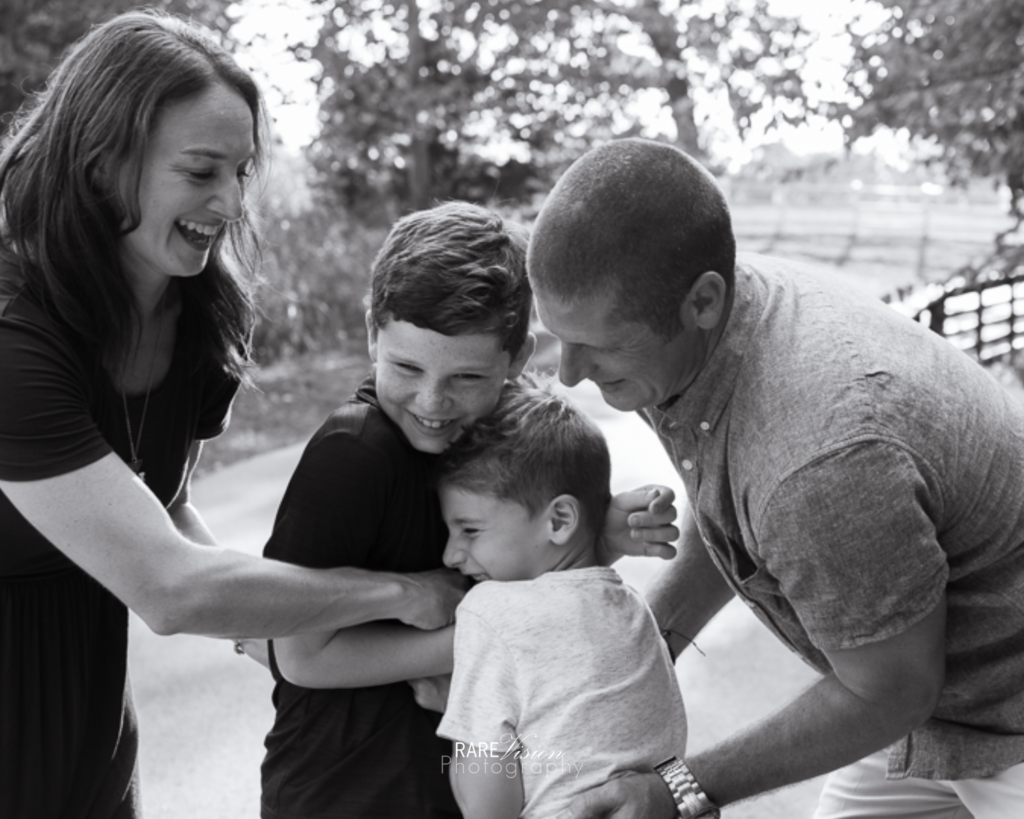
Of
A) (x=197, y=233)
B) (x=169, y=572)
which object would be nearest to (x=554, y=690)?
(x=169, y=572)

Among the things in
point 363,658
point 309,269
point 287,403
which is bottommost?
point 287,403

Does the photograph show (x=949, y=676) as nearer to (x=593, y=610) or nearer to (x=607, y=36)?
(x=593, y=610)

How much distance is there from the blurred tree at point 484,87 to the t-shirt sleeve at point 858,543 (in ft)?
25.0

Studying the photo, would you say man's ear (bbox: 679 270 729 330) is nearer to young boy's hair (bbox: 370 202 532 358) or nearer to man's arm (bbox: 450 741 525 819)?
young boy's hair (bbox: 370 202 532 358)

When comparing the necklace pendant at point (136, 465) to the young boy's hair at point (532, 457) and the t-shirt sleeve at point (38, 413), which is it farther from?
the young boy's hair at point (532, 457)

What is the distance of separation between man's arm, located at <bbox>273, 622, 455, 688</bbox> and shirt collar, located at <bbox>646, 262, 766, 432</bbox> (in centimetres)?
58

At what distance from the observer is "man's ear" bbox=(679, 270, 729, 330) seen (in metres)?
2.00

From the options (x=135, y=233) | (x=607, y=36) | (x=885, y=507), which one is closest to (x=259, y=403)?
(x=607, y=36)

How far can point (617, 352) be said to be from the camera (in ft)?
6.68

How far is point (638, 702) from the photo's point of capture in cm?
205

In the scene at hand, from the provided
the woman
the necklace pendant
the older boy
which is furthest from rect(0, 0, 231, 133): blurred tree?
the older boy

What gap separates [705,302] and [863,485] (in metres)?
0.43

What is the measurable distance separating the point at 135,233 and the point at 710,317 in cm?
108

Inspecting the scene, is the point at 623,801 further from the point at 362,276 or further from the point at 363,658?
the point at 362,276
